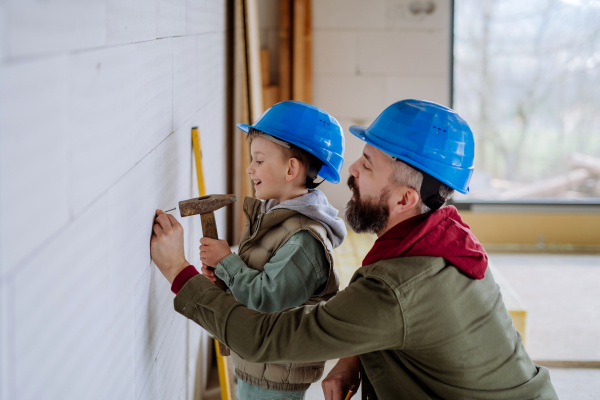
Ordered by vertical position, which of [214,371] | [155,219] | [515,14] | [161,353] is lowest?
[214,371]

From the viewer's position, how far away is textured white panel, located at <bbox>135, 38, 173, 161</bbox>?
1229 mm

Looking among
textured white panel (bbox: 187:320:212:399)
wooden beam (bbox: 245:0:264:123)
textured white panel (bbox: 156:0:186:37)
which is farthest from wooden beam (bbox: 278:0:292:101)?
textured white panel (bbox: 156:0:186:37)

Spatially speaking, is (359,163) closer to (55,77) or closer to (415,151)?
(415,151)

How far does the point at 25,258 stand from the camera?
2.13ft

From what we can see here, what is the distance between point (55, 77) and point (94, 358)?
0.51m

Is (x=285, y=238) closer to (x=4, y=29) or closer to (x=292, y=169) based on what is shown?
(x=292, y=169)

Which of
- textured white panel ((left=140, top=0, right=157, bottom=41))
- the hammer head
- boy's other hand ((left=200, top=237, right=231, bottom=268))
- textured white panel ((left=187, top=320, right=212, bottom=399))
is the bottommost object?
textured white panel ((left=187, top=320, right=212, bottom=399))

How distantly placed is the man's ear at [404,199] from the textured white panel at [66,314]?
0.87 metres

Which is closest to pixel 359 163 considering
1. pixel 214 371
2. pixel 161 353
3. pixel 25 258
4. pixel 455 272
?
pixel 455 272

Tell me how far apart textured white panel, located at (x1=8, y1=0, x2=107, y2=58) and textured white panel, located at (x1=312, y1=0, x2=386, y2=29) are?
408cm

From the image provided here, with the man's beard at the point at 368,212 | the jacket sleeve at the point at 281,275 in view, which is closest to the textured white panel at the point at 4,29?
the jacket sleeve at the point at 281,275

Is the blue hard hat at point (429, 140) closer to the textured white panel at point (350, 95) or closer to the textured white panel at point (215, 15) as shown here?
the textured white panel at point (215, 15)

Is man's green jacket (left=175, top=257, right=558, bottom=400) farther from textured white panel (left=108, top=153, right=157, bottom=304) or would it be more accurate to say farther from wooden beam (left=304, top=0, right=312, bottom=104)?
wooden beam (left=304, top=0, right=312, bottom=104)

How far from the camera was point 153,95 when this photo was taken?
4.52 feet
